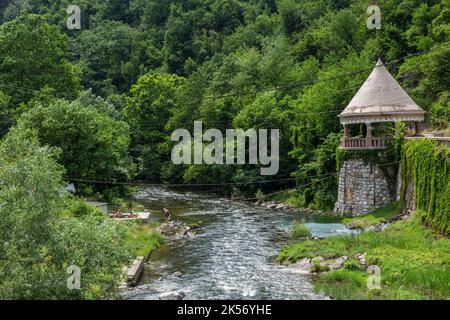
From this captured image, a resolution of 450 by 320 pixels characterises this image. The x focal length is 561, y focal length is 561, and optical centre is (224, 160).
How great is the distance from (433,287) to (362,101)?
18.7m

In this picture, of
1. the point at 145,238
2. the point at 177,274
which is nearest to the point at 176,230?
the point at 145,238

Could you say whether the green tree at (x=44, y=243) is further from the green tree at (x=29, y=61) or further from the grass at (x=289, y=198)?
the green tree at (x=29, y=61)

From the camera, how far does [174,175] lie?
201ft

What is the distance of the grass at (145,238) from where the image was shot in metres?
26.7

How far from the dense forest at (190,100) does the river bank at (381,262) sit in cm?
827

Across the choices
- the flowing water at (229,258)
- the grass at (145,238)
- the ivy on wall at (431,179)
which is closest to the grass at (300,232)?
the flowing water at (229,258)

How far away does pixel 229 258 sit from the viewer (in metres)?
25.2

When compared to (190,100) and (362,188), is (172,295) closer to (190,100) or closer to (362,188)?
(362,188)

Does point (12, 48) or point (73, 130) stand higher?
point (12, 48)

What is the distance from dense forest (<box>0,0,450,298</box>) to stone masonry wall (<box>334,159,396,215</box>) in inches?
147

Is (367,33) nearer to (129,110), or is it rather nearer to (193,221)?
(129,110)

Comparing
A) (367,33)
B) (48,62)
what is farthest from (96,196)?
(367,33)

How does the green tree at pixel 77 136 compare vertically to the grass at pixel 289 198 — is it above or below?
above
